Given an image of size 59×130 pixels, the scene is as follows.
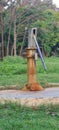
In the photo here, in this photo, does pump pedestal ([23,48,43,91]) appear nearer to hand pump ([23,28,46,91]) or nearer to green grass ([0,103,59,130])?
hand pump ([23,28,46,91])

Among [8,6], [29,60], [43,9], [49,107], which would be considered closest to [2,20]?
[8,6]

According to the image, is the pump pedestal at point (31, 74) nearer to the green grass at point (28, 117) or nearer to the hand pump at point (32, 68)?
the hand pump at point (32, 68)

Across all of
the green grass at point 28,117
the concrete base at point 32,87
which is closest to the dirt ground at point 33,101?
the green grass at point 28,117

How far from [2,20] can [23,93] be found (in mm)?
24820

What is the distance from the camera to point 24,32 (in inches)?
1373

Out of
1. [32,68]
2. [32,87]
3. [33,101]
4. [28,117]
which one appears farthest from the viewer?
[32,68]

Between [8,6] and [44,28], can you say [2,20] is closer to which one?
[8,6]

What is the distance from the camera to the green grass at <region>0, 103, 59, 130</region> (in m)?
4.75

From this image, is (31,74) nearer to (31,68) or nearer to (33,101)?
(31,68)

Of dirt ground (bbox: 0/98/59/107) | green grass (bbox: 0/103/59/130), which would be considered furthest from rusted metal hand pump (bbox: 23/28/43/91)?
green grass (bbox: 0/103/59/130)

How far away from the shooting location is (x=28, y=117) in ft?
17.5

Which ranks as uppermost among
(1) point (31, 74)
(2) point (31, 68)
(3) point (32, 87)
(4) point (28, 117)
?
(4) point (28, 117)

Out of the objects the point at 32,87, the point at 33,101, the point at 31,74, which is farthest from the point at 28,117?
the point at 31,74

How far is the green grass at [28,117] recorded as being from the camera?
187 inches
